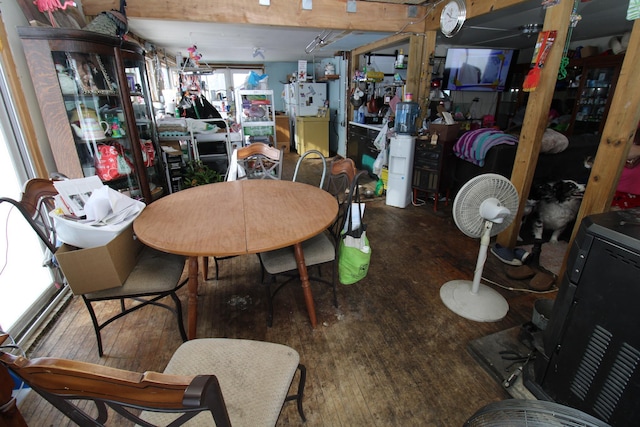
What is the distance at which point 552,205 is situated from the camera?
2697mm

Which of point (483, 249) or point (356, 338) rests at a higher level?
point (483, 249)

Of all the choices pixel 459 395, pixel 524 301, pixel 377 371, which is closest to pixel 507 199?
pixel 524 301

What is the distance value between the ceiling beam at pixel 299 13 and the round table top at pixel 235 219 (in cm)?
179

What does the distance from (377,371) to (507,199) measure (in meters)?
1.26

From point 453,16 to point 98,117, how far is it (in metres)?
3.28

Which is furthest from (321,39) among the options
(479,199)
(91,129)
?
(479,199)

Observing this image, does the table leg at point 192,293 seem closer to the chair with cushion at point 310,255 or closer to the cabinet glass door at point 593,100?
the chair with cushion at point 310,255

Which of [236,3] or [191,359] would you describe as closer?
[191,359]

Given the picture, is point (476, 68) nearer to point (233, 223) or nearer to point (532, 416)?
point (233, 223)

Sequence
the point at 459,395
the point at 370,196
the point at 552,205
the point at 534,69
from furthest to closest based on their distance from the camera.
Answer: the point at 370,196
the point at 552,205
the point at 534,69
the point at 459,395

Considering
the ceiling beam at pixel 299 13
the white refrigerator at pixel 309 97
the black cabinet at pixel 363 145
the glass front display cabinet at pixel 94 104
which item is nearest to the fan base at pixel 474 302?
the ceiling beam at pixel 299 13

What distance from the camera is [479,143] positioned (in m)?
3.05

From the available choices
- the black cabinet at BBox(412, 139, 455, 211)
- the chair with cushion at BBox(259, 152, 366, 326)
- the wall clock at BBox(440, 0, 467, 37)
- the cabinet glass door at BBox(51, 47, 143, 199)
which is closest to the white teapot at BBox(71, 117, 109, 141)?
the cabinet glass door at BBox(51, 47, 143, 199)

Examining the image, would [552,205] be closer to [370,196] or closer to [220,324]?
[370,196]
